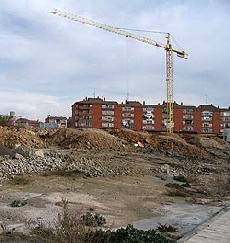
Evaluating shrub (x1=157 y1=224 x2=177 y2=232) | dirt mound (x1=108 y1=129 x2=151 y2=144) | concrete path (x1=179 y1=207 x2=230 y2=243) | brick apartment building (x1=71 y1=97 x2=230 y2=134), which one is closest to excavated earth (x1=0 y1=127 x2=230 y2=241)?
shrub (x1=157 y1=224 x2=177 y2=232)

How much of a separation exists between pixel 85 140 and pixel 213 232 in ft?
102

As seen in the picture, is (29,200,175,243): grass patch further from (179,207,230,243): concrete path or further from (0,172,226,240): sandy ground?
(0,172,226,240): sandy ground

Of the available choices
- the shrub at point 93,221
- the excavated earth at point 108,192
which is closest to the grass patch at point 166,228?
the excavated earth at point 108,192

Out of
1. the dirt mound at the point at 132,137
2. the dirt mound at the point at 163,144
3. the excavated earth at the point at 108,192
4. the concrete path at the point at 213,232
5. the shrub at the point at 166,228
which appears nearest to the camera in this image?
the concrete path at the point at 213,232

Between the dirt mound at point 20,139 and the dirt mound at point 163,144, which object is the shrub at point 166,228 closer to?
the dirt mound at point 20,139

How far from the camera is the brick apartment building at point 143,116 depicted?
118 meters

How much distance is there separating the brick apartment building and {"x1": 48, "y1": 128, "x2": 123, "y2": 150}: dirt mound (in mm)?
71341

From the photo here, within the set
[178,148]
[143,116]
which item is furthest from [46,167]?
[143,116]

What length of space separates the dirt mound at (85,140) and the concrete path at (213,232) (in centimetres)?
2814

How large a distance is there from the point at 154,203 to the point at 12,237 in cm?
757

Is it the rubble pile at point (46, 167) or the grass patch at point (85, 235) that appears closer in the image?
the grass patch at point (85, 235)

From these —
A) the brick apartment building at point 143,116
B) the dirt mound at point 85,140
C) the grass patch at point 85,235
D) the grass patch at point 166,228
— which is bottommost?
the grass patch at point 166,228

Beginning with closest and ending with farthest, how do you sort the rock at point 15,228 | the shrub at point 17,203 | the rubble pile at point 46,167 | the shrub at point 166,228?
the rock at point 15,228, the shrub at point 166,228, the shrub at point 17,203, the rubble pile at point 46,167

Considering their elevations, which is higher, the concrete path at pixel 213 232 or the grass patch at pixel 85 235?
the grass patch at pixel 85 235
